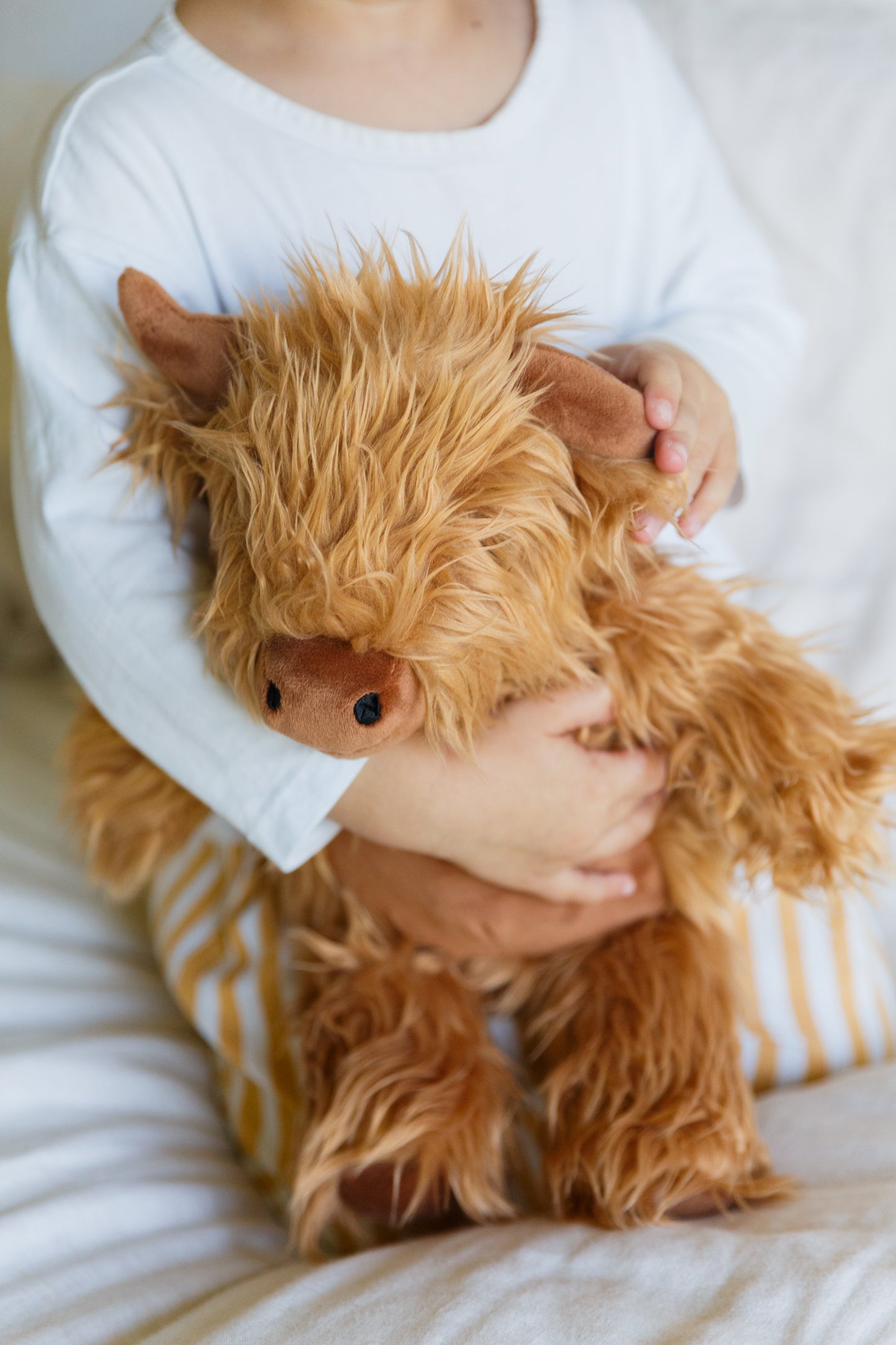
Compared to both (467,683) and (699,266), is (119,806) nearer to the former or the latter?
(467,683)

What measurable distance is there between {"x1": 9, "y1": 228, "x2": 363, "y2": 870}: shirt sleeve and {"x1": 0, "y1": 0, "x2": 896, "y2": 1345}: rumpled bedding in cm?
23

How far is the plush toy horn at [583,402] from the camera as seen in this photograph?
455mm

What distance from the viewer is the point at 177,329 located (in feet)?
1.64

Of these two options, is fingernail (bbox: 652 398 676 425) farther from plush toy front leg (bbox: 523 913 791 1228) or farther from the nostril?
plush toy front leg (bbox: 523 913 791 1228)

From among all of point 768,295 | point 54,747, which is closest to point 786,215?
point 768,295

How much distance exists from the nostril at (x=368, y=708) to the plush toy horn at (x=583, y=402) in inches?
5.8

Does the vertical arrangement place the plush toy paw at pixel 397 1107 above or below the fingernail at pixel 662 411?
below

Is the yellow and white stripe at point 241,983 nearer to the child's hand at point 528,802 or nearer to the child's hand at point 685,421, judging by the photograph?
the child's hand at point 528,802

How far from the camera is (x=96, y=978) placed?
793 mm

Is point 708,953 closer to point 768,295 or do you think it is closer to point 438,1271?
point 438,1271

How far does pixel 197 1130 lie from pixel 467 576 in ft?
1.62

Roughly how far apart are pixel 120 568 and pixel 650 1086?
42 centimetres

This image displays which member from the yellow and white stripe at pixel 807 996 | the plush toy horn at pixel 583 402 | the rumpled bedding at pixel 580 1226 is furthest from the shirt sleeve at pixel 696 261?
the yellow and white stripe at pixel 807 996

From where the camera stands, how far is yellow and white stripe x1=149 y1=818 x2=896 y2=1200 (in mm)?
698
